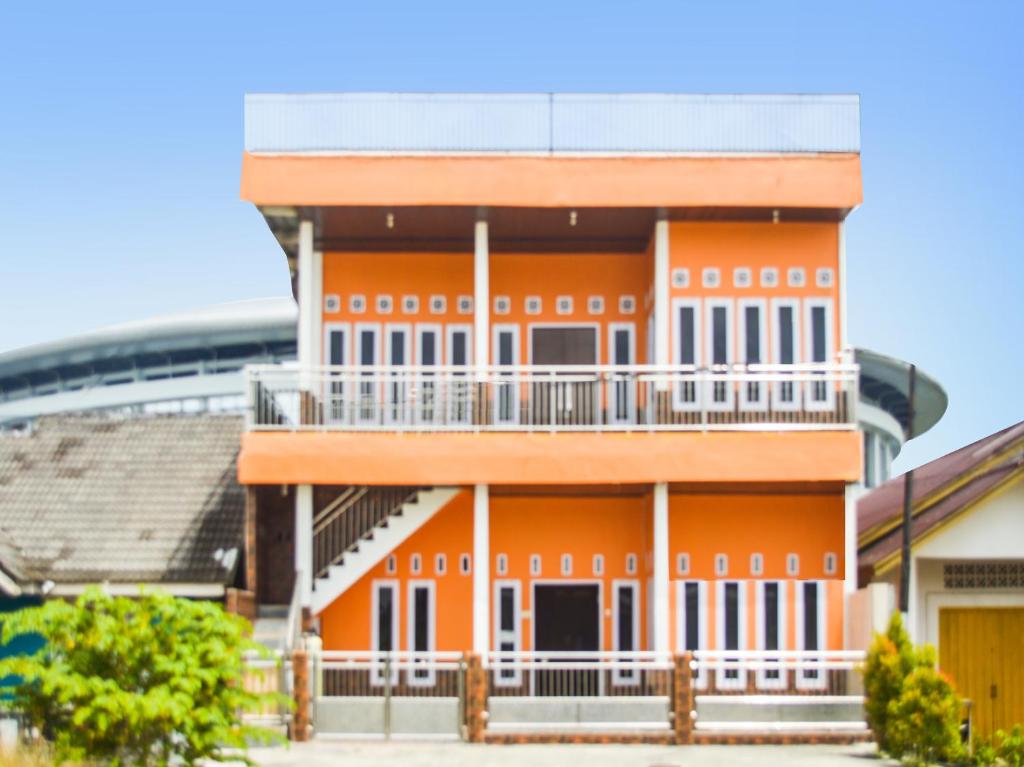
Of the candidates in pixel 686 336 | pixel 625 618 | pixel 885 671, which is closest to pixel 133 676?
pixel 885 671

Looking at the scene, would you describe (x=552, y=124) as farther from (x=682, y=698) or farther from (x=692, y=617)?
(x=682, y=698)

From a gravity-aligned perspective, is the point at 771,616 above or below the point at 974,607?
below

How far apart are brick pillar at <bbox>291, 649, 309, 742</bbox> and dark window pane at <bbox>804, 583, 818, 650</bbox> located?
7570 millimetres

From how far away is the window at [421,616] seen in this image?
2412 cm

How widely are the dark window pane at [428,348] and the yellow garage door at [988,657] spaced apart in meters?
8.81

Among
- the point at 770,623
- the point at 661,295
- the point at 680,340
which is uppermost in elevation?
the point at 661,295

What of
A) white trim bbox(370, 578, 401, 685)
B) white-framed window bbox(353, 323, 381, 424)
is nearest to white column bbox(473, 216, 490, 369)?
white-framed window bbox(353, 323, 381, 424)

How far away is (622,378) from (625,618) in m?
3.99

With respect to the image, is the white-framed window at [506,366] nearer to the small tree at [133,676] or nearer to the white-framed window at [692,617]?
the white-framed window at [692,617]

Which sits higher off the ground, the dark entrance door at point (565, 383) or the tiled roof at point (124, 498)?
the dark entrance door at point (565, 383)

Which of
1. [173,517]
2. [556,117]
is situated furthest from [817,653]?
[173,517]

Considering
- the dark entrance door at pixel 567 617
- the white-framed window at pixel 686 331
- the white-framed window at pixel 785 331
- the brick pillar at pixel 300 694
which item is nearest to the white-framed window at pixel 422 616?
the dark entrance door at pixel 567 617

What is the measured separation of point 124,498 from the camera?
84.4ft

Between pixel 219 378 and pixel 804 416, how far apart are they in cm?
2986
